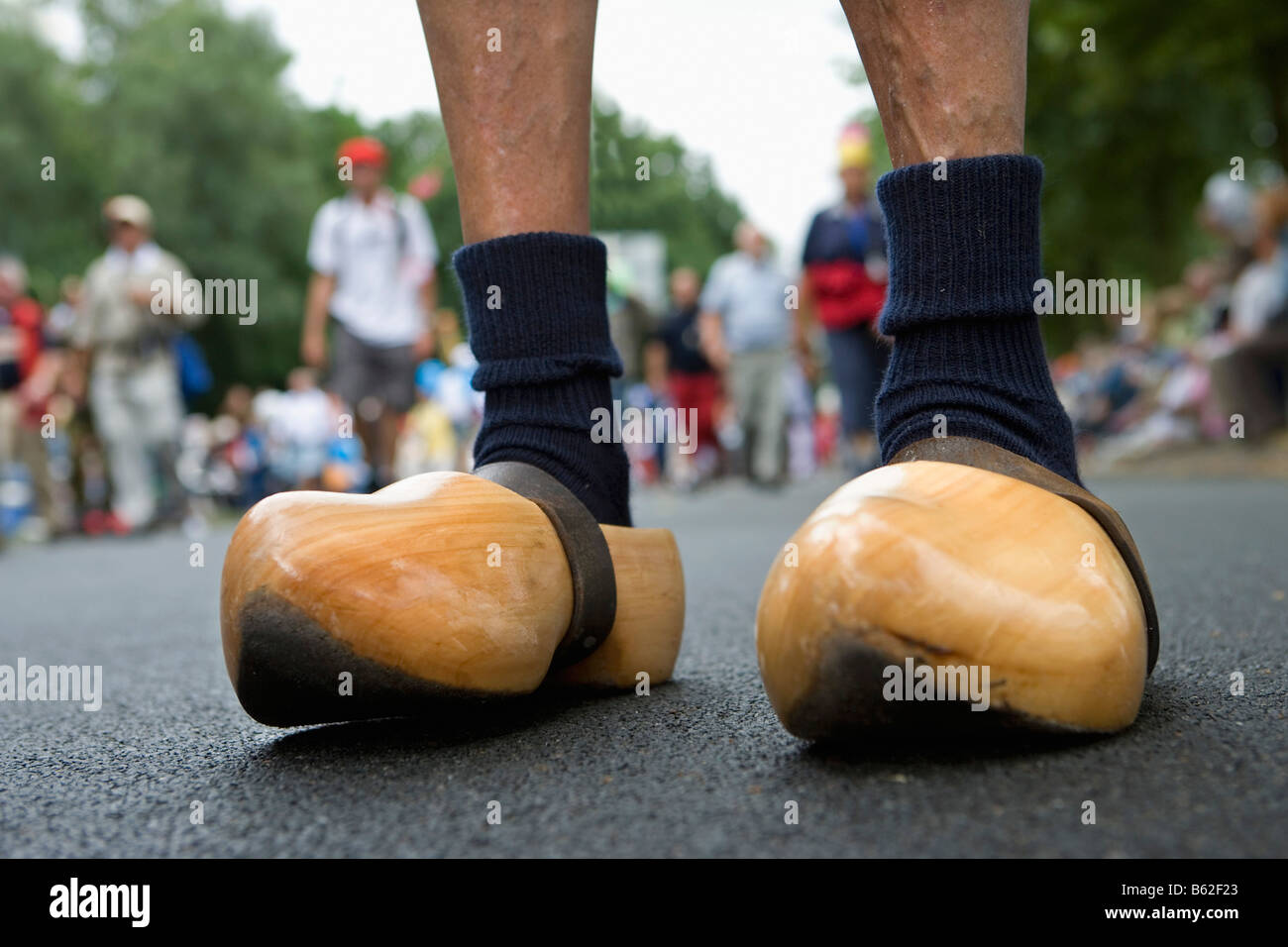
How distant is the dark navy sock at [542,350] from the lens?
130 cm

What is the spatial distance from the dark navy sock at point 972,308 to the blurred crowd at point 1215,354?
6.01 m

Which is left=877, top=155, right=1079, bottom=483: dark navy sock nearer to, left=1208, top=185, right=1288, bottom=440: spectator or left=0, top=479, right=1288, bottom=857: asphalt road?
left=0, top=479, right=1288, bottom=857: asphalt road

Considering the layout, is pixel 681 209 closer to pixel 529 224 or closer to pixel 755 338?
pixel 755 338

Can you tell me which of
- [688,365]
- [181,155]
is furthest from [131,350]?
[181,155]

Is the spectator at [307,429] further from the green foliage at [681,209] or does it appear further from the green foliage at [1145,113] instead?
the green foliage at [1145,113]

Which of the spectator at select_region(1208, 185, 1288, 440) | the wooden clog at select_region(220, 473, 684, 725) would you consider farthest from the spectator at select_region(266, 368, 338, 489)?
the wooden clog at select_region(220, 473, 684, 725)

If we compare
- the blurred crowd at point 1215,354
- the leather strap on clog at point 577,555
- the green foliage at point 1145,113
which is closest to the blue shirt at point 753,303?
the blurred crowd at point 1215,354

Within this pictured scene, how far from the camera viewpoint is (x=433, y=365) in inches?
482

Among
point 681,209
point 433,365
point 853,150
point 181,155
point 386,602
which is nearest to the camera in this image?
point 386,602

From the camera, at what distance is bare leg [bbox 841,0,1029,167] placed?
1109 millimetres

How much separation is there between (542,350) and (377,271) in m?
4.70

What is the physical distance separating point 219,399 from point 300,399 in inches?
506

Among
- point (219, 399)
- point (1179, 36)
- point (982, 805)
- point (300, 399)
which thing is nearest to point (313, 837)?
point (982, 805)

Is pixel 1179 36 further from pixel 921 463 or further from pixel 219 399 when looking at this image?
pixel 219 399
